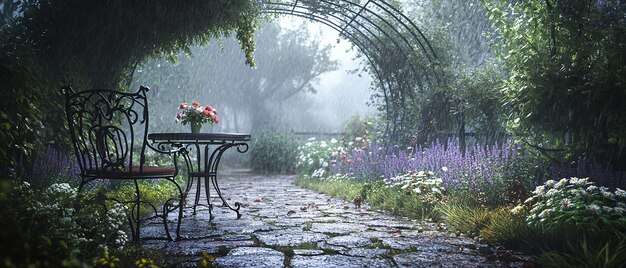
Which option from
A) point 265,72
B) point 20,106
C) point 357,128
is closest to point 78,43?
point 20,106

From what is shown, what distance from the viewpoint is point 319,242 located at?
11.5 feet

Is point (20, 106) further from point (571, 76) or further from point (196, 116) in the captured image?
point (571, 76)

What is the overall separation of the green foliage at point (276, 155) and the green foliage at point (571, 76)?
28.9 feet

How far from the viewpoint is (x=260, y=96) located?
28859mm

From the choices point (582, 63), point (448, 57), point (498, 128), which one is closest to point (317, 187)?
point (498, 128)

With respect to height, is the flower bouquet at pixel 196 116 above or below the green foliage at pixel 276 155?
above

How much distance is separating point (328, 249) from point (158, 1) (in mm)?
4107

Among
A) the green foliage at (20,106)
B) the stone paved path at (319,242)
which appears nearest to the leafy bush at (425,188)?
the stone paved path at (319,242)

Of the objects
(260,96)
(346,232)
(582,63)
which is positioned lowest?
(346,232)

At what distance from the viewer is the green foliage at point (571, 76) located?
162 inches

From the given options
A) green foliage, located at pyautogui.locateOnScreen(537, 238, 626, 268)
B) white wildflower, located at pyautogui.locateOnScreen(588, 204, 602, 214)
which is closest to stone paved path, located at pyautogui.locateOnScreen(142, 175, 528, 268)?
green foliage, located at pyautogui.locateOnScreen(537, 238, 626, 268)

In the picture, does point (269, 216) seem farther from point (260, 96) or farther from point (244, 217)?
point (260, 96)

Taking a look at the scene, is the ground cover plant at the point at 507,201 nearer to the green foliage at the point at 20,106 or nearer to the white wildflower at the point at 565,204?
the white wildflower at the point at 565,204

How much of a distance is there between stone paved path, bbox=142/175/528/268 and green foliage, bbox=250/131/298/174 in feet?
26.2
